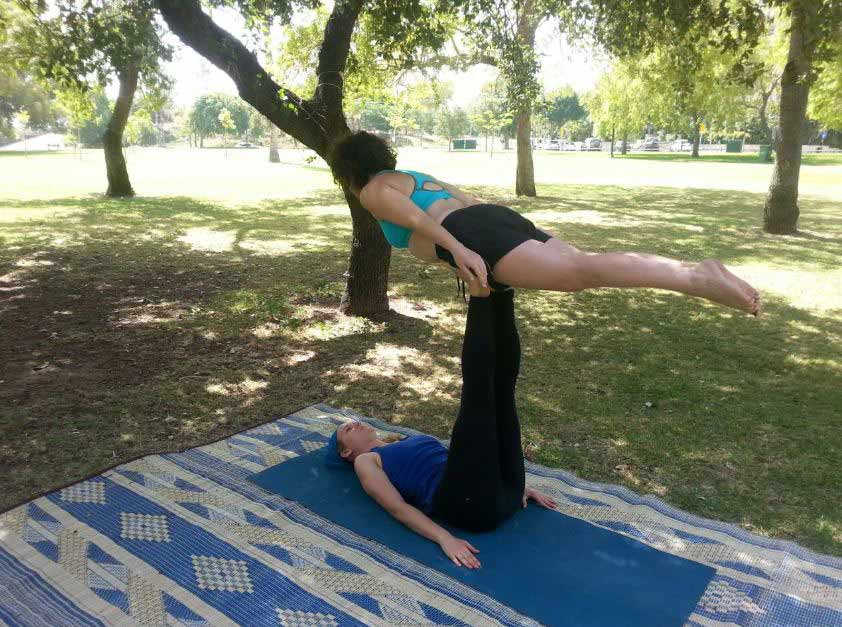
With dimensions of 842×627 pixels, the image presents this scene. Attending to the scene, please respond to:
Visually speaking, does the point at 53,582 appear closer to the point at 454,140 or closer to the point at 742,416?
the point at 742,416

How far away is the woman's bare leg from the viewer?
2.58 metres

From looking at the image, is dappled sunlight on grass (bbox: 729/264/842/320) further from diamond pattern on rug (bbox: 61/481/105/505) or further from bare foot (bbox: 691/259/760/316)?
diamond pattern on rug (bbox: 61/481/105/505)

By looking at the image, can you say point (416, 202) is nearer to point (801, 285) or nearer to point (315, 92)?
point (315, 92)

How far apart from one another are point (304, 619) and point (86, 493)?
1697 millimetres

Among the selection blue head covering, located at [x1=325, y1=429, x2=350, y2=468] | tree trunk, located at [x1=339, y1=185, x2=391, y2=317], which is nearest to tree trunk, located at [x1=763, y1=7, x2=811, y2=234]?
tree trunk, located at [x1=339, y1=185, x2=391, y2=317]

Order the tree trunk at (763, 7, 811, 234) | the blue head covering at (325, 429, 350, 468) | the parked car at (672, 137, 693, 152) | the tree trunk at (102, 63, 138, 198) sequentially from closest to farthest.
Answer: the blue head covering at (325, 429, 350, 468) < the tree trunk at (763, 7, 811, 234) < the tree trunk at (102, 63, 138, 198) < the parked car at (672, 137, 693, 152)

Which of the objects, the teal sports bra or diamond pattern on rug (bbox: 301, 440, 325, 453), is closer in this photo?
the teal sports bra

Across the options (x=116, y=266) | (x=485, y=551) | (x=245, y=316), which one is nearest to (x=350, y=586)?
(x=485, y=551)

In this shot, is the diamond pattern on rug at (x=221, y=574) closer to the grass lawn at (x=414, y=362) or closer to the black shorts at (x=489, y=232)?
the grass lawn at (x=414, y=362)

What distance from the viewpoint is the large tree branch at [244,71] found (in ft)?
20.1

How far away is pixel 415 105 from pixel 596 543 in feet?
54.1

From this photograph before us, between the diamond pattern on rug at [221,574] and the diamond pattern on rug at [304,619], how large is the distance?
239 mm

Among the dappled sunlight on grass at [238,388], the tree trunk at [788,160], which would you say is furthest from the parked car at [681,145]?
the dappled sunlight on grass at [238,388]

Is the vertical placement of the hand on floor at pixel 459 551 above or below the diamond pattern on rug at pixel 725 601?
above
